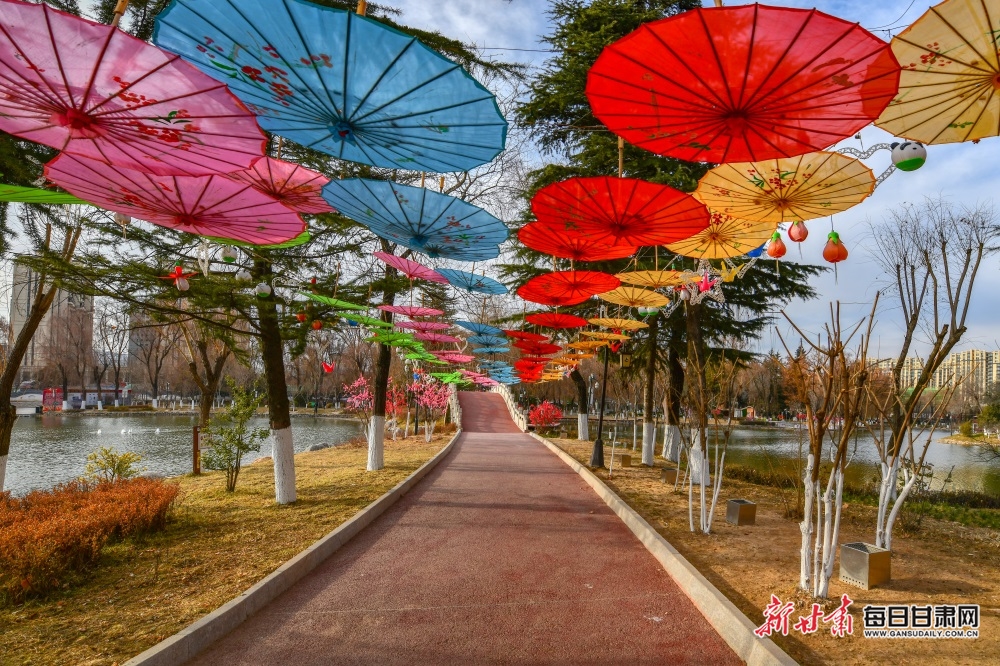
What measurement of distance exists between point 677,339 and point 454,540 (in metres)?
12.3

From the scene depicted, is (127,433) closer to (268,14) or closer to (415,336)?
(415,336)

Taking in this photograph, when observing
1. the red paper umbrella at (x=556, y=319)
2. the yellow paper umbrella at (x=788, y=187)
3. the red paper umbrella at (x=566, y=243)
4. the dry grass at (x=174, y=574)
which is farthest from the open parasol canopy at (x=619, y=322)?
the dry grass at (x=174, y=574)

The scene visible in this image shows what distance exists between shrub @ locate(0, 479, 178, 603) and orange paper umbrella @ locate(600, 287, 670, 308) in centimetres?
765

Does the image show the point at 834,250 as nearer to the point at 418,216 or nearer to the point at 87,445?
the point at 418,216

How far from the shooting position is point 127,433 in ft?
95.6

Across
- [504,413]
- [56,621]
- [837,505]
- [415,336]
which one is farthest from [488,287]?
[504,413]

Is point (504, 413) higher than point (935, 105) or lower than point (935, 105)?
lower

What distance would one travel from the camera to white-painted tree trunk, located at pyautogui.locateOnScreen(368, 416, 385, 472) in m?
13.5

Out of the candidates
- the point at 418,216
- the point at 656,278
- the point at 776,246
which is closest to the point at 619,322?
the point at 656,278

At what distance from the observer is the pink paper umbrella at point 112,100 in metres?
2.86

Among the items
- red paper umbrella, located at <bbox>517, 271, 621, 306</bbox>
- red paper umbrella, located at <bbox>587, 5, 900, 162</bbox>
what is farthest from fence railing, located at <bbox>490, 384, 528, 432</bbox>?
red paper umbrella, located at <bbox>587, 5, 900, 162</bbox>

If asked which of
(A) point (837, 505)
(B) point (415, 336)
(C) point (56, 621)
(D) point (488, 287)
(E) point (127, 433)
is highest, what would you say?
(D) point (488, 287)

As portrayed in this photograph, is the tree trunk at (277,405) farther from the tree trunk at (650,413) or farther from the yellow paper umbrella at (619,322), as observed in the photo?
the tree trunk at (650,413)

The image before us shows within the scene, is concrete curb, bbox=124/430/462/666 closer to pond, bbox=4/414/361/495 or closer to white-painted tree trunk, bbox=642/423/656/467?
white-painted tree trunk, bbox=642/423/656/467
